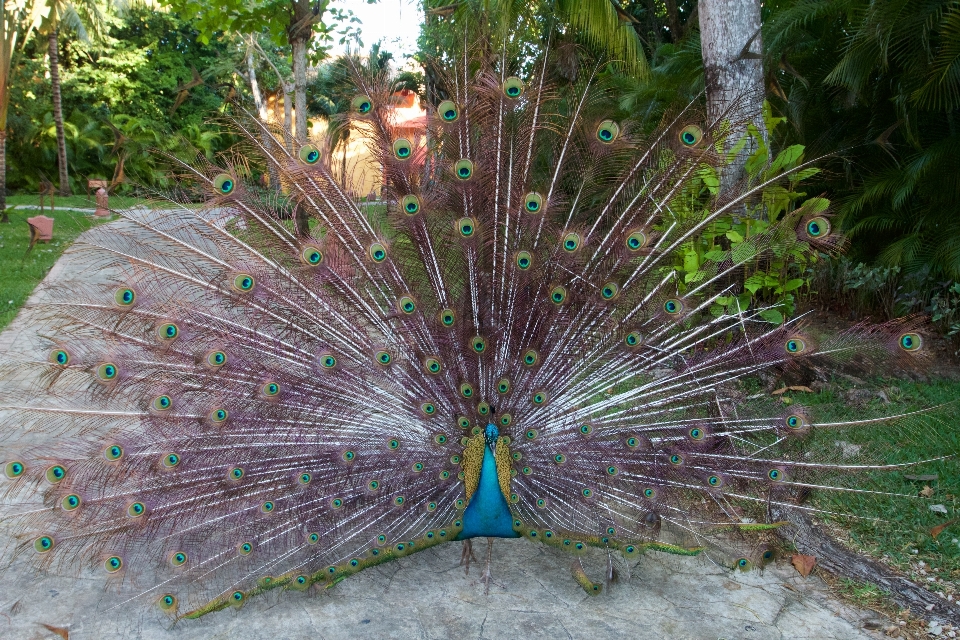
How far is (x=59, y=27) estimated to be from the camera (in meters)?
19.8

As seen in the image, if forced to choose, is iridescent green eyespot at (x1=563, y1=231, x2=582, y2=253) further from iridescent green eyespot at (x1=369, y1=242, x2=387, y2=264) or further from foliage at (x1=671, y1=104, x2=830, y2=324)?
iridescent green eyespot at (x1=369, y1=242, x2=387, y2=264)

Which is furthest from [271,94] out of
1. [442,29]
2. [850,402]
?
[850,402]

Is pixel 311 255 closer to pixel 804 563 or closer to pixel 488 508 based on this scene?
pixel 488 508

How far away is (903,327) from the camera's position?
3.54 m

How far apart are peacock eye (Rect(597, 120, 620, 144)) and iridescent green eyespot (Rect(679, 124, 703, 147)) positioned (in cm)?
32

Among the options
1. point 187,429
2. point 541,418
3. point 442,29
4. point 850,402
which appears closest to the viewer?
point 187,429

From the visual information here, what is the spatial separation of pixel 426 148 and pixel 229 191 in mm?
957

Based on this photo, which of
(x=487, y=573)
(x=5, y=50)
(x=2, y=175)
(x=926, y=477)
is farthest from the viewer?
(x=2, y=175)

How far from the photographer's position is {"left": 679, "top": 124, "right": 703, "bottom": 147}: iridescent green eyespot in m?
3.60

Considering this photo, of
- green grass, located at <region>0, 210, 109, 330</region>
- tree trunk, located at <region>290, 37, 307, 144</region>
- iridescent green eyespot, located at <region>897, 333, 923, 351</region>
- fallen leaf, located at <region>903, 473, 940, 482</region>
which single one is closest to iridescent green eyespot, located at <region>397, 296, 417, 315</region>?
iridescent green eyespot, located at <region>897, 333, 923, 351</region>

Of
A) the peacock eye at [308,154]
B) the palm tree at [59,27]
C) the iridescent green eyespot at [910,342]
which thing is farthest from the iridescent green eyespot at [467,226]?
the palm tree at [59,27]

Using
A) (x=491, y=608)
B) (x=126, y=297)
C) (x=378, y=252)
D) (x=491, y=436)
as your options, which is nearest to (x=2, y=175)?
(x=126, y=297)

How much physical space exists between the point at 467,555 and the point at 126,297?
2.08m

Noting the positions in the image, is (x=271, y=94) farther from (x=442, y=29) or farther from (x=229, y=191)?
(x=229, y=191)
